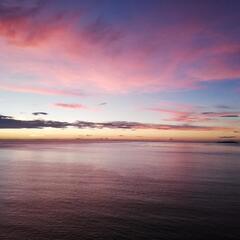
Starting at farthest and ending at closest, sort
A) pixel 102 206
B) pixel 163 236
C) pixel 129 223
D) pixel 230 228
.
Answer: pixel 102 206 < pixel 129 223 < pixel 230 228 < pixel 163 236

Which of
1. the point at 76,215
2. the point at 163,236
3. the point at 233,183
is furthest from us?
the point at 233,183

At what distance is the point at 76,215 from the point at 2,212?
7973 millimetres

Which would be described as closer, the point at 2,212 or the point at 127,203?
Result: the point at 2,212

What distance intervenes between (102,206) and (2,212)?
11.1 metres

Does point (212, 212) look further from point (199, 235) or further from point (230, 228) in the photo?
point (199, 235)

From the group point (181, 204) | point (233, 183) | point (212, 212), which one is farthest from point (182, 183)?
point (212, 212)

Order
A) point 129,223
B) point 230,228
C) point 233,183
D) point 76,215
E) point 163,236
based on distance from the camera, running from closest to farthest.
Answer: point 163,236 → point 230,228 → point 129,223 → point 76,215 → point 233,183

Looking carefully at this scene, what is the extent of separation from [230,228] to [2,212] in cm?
2320

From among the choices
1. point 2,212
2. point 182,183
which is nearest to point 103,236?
point 2,212

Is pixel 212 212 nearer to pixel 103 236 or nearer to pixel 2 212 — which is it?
pixel 103 236

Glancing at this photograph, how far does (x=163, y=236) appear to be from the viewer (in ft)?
92.5

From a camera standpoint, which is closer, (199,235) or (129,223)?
(199,235)

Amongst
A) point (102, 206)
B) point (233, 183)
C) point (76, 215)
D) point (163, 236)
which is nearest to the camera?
point (163, 236)

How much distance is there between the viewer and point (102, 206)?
39281mm
